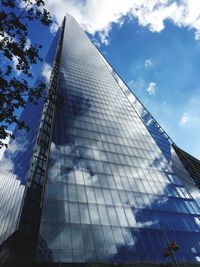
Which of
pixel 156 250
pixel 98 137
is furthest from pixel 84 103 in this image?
pixel 156 250

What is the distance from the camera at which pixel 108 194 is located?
3628 cm

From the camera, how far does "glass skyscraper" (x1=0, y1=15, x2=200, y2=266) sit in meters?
26.4

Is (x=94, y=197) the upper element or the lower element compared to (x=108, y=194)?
lower

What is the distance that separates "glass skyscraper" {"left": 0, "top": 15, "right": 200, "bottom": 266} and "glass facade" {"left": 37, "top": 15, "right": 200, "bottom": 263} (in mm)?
126

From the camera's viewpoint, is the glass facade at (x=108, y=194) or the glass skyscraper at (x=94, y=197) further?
the glass facade at (x=108, y=194)

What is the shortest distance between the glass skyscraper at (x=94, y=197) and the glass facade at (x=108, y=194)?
0.13 metres

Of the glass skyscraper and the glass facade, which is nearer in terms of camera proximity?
the glass skyscraper

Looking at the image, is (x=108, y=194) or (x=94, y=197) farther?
(x=108, y=194)

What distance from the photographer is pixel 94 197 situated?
3444 cm

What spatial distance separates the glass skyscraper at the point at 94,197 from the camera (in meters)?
26.4

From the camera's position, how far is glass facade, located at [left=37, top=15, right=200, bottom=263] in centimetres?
2764

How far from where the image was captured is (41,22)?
55.8 feet

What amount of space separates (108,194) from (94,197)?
2.83 meters

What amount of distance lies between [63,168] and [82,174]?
332cm
